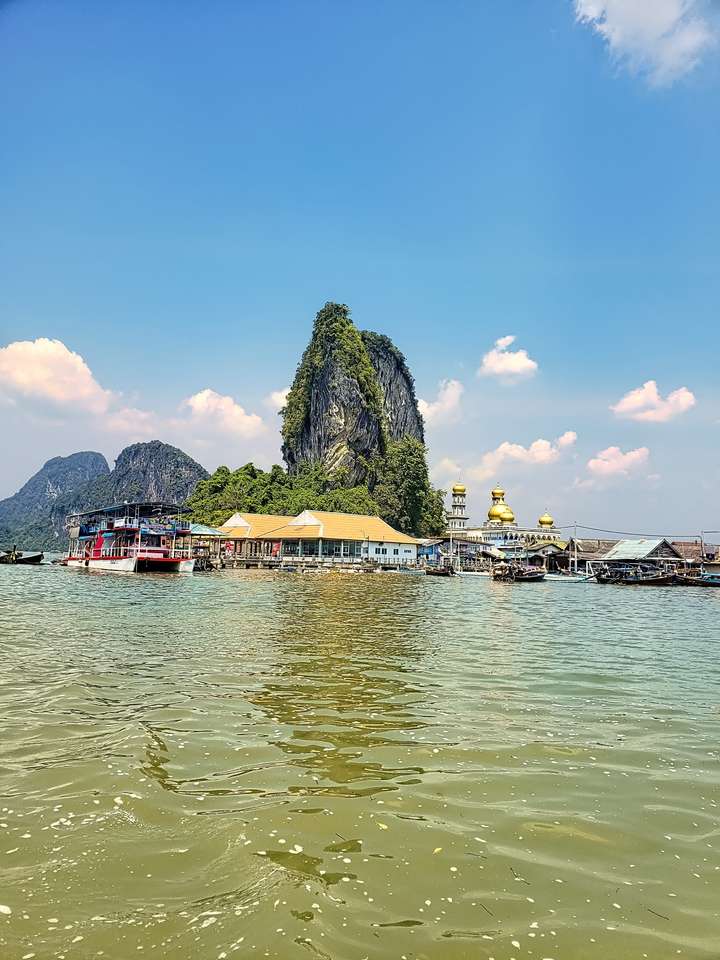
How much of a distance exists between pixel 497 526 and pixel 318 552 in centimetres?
5658

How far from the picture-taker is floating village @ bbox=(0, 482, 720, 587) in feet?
185

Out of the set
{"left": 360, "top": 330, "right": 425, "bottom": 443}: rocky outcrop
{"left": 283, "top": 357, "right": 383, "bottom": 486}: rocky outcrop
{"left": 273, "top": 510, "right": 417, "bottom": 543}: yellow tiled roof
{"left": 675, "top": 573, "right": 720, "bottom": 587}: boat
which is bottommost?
{"left": 675, "top": 573, "right": 720, "bottom": 587}: boat

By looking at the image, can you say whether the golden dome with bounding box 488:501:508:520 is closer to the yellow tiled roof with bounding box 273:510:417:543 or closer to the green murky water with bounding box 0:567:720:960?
the yellow tiled roof with bounding box 273:510:417:543

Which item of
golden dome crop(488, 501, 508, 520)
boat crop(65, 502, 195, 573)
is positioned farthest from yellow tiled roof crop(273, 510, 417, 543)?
golden dome crop(488, 501, 508, 520)

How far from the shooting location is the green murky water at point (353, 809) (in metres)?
3.54

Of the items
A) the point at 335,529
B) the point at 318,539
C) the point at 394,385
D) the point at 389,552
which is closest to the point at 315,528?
the point at 318,539

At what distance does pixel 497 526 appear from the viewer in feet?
386

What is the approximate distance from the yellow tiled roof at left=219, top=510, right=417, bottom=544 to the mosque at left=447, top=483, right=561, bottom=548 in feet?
122

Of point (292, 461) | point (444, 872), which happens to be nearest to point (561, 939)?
point (444, 872)

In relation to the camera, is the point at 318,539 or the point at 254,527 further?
the point at 254,527

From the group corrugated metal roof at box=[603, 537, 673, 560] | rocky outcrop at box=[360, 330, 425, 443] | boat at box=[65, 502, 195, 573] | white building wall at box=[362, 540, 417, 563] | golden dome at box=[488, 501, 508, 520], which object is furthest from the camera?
rocky outcrop at box=[360, 330, 425, 443]

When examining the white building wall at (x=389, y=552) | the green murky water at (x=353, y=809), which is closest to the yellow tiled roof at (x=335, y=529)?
the white building wall at (x=389, y=552)

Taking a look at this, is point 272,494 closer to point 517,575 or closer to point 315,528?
point 315,528

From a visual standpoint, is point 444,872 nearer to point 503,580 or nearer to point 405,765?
point 405,765
